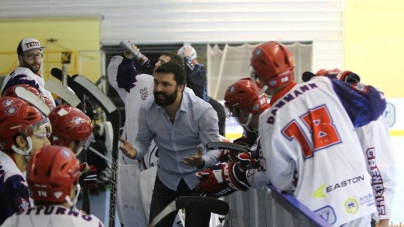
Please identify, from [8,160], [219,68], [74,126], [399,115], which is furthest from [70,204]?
[219,68]

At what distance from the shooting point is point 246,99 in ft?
13.8

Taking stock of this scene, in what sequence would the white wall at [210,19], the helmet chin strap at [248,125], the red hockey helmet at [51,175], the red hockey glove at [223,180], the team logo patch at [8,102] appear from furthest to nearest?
the white wall at [210,19] < the helmet chin strap at [248,125] < the red hockey glove at [223,180] < the team logo patch at [8,102] < the red hockey helmet at [51,175]

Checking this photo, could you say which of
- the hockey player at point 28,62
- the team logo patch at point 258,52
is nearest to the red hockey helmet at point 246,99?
the team logo patch at point 258,52

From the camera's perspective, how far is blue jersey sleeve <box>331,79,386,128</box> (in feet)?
10.6

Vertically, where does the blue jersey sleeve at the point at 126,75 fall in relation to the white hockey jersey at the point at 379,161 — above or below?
above

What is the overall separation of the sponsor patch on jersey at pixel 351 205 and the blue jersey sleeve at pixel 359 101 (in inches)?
16.1

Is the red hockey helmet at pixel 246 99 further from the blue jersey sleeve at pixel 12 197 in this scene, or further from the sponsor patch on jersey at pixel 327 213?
the blue jersey sleeve at pixel 12 197

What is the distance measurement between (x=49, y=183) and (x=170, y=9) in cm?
1008

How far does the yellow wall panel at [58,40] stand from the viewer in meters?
11.7

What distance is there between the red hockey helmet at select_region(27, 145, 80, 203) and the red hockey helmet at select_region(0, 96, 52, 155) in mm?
775

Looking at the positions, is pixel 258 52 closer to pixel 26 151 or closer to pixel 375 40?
pixel 26 151

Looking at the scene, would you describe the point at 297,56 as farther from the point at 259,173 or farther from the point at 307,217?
the point at 307,217

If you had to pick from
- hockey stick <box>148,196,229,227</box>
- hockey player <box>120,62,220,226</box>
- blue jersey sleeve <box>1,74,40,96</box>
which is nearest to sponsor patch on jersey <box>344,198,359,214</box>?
hockey stick <box>148,196,229,227</box>

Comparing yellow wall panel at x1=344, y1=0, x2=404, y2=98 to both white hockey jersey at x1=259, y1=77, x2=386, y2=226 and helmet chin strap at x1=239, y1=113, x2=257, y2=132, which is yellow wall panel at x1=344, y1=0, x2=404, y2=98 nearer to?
helmet chin strap at x1=239, y1=113, x2=257, y2=132
